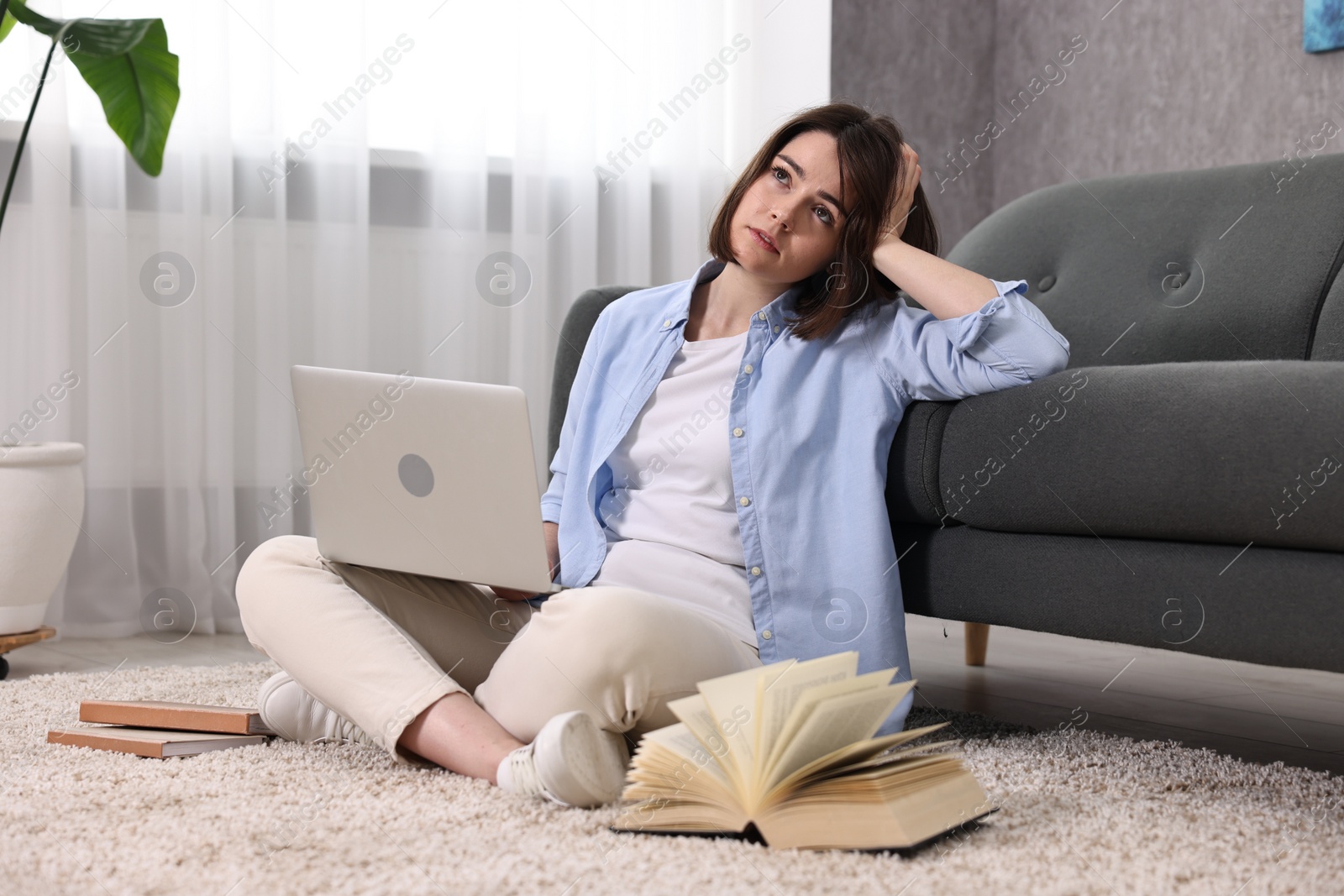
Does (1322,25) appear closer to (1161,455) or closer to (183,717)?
(1161,455)

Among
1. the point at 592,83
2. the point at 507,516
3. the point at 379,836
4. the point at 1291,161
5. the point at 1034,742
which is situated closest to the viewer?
the point at 379,836

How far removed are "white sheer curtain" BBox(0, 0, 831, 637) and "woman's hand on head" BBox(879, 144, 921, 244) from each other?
92 cm

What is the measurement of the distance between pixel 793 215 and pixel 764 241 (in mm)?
44

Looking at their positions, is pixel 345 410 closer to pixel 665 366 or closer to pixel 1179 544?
pixel 665 366

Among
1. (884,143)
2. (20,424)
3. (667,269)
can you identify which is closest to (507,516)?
(884,143)

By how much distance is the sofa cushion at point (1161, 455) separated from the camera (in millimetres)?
1030

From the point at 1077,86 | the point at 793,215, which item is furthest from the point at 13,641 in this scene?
the point at 1077,86

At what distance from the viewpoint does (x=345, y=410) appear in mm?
1151

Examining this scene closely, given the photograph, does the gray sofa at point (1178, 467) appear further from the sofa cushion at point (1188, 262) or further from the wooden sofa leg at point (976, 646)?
the wooden sofa leg at point (976, 646)

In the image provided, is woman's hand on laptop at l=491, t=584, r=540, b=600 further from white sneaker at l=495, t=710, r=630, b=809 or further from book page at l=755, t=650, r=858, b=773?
book page at l=755, t=650, r=858, b=773

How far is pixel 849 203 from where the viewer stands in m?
1.36

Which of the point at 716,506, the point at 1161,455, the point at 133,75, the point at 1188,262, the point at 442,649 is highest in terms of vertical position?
the point at 133,75

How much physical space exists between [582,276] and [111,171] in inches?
39.7

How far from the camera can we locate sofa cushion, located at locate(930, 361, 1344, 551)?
1.03 meters
